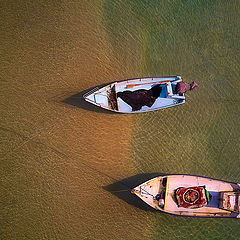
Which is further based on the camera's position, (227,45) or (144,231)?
(227,45)

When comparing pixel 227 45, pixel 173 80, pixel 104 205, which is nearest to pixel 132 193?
pixel 104 205

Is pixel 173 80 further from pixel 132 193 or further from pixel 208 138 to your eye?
pixel 132 193

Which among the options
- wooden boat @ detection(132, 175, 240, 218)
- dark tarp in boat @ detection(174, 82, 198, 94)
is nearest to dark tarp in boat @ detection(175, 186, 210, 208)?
wooden boat @ detection(132, 175, 240, 218)

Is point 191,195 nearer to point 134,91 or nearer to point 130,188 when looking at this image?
point 130,188

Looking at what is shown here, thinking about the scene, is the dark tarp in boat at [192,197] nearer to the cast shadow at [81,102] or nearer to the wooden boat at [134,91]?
the wooden boat at [134,91]

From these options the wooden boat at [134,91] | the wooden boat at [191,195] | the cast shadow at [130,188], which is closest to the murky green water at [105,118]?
the cast shadow at [130,188]

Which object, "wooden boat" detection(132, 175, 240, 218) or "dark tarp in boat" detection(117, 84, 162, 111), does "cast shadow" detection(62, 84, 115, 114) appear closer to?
"dark tarp in boat" detection(117, 84, 162, 111)
